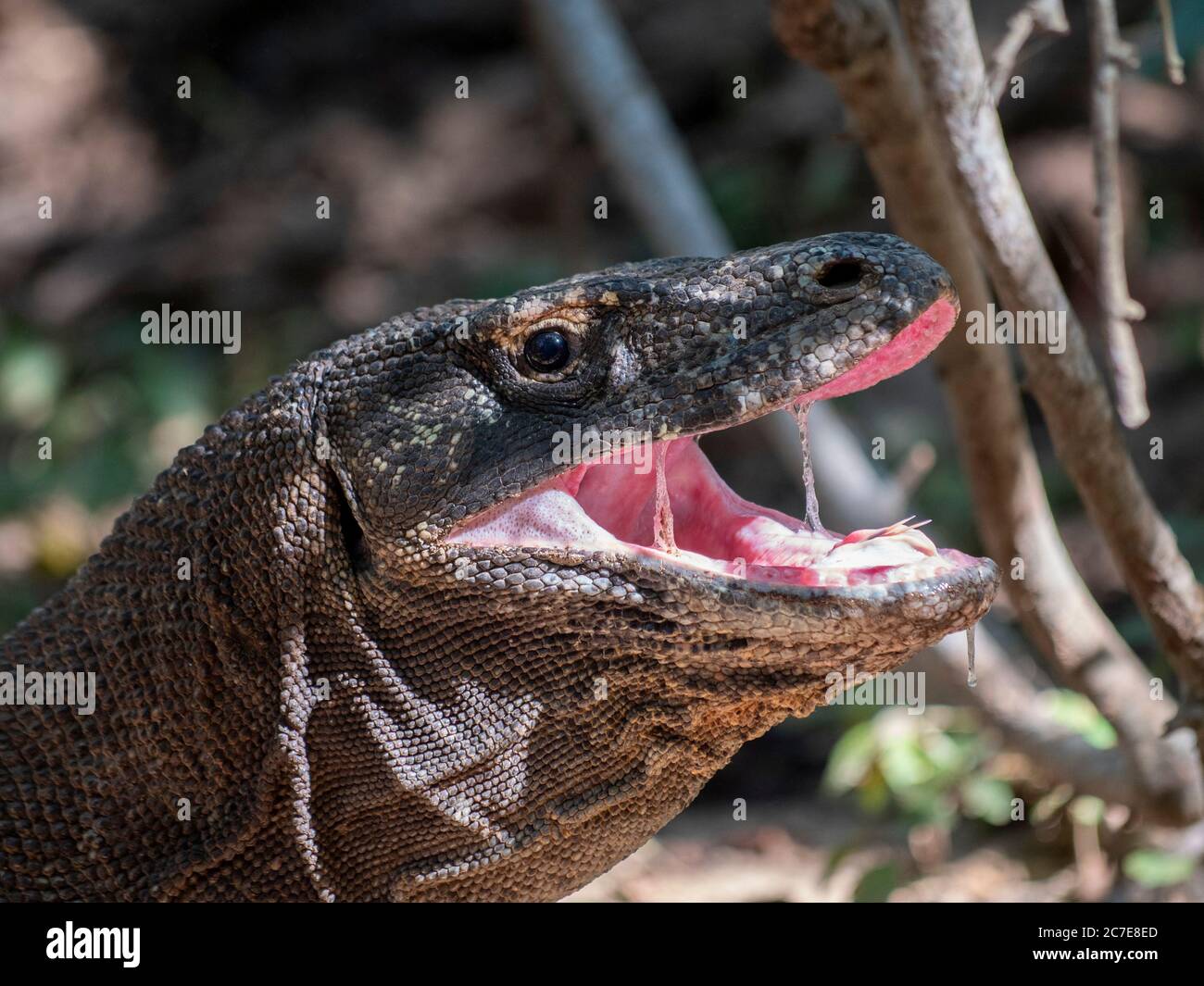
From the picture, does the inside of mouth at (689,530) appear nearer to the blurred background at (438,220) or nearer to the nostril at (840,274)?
the nostril at (840,274)

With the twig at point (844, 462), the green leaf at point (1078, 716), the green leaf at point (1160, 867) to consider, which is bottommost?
the green leaf at point (1160, 867)

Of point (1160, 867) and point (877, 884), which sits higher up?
point (1160, 867)

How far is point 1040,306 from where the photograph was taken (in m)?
3.90

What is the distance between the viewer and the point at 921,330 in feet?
10.3

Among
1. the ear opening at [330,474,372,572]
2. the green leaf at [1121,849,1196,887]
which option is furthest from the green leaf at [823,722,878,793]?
the ear opening at [330,474,372,572]

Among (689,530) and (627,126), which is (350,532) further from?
(627,126)

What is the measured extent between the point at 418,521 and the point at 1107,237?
2.31m

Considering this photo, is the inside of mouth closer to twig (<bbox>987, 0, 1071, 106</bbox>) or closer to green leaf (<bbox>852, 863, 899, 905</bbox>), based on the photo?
twig (<bbox>987, 0, 1071, 106</bbox>)

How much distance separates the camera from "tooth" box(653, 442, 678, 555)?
3.13 metres

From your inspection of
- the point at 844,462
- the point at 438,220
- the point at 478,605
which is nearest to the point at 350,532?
the point at 478,605

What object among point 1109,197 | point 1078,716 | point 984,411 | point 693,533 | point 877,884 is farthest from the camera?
point 1078,716

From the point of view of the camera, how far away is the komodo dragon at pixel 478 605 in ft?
9.90

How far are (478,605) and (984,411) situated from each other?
226cm

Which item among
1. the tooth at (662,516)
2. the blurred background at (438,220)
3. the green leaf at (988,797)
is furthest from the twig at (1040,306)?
the blurred background at (438,220)
